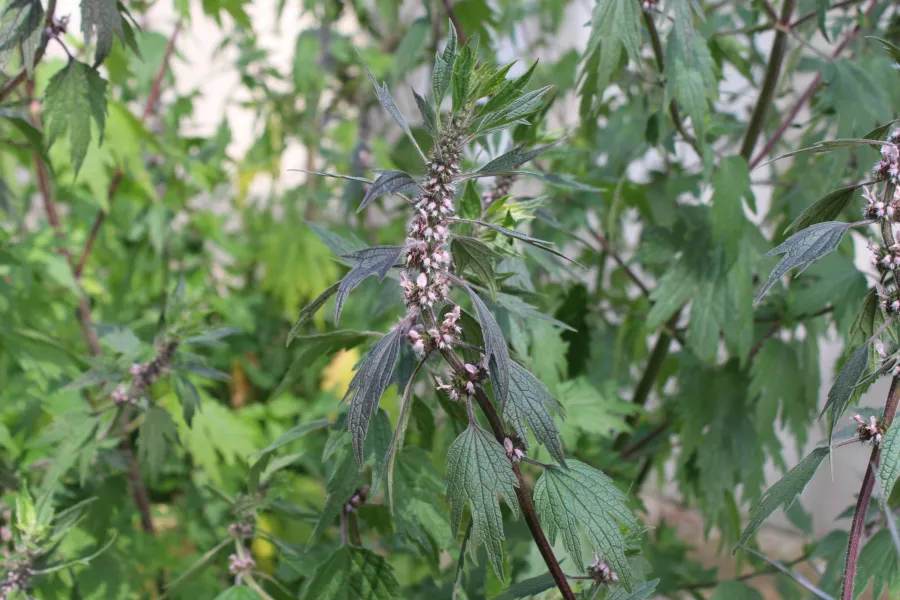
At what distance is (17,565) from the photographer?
0.55 meters

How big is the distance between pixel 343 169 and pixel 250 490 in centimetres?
104

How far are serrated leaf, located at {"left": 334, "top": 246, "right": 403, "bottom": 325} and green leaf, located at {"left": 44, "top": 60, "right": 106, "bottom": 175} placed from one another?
32 centimetres

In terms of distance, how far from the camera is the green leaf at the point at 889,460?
0.37m

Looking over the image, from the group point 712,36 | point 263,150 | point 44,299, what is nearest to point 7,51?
point 44,299

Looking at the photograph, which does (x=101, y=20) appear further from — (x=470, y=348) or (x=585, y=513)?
(x=585, y=513)

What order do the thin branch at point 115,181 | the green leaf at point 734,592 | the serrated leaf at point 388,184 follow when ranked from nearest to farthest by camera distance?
1. the serrated leaf at point 388,184
2. the green leaf at point 734,592
3. the thin branch at point 115,181

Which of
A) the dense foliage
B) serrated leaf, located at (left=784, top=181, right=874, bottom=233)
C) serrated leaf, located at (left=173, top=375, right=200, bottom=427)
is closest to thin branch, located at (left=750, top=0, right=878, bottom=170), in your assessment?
the dense foliage

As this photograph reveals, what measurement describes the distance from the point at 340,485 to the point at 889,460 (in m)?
0.33

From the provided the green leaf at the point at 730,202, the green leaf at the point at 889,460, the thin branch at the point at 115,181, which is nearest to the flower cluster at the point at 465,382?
the green leaf at the point at 889,460

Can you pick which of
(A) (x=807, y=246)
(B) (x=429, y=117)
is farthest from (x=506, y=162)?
(A) (x=807, y=246)

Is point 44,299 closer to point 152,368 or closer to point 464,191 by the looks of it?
point 152,368

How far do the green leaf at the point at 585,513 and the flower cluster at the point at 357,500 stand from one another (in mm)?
195

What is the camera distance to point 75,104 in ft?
1.94

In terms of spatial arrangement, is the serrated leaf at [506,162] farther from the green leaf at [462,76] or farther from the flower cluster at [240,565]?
the flower cluster at [240,565]
